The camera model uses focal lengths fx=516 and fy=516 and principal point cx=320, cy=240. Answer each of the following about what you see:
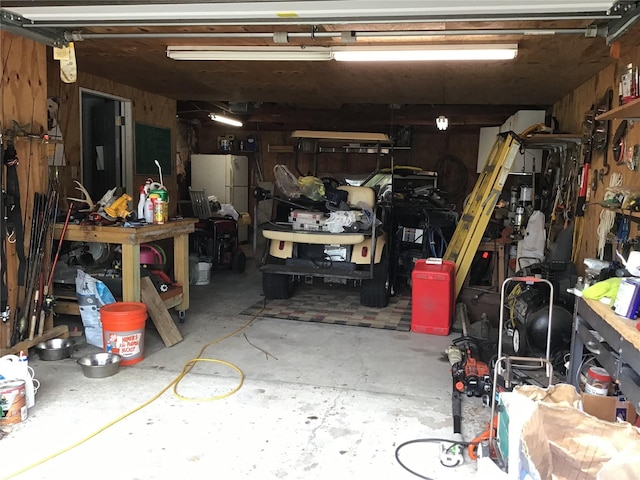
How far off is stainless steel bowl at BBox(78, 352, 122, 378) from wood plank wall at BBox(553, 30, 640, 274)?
349 centimetres

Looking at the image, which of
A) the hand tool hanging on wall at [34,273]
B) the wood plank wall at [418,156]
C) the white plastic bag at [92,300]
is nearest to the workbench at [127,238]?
the white plastic bag at [92,300]

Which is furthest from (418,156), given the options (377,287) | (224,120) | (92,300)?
(92,300)

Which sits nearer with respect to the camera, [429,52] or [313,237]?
[429,52]

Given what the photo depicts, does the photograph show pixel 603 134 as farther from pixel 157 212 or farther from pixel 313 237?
pixel 157 212

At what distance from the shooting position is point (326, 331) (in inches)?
187

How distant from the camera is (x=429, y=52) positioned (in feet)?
12.7

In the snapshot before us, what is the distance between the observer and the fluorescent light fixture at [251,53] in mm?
A: 4020

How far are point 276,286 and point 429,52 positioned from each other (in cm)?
303

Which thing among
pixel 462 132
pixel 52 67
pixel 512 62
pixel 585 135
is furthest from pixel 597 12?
pixel 462 132

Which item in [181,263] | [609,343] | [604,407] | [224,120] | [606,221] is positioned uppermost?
[224,120]

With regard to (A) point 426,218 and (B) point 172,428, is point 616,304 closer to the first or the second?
(B) point 172,428

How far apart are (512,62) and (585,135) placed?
1.06m

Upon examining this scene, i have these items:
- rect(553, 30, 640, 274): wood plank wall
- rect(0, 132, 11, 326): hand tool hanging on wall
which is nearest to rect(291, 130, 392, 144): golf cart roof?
rect(553, 30, 640, 274): wood plank wall

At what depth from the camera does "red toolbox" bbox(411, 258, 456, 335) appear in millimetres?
4680
